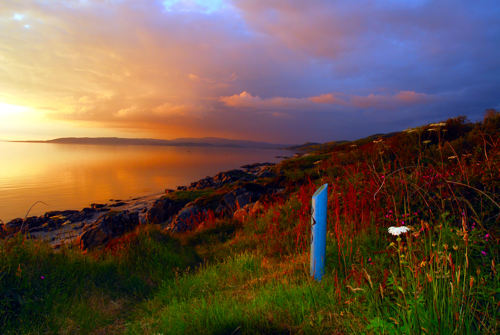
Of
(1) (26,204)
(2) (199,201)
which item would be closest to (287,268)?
(2) (199,201)

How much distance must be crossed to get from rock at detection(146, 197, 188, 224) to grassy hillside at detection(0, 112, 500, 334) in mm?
9296

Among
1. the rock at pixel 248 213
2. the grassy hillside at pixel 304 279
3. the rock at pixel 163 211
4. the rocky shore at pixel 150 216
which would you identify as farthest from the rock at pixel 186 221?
the rock at pixel 163 211

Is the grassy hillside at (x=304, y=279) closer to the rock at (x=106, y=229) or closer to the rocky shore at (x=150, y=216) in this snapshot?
the rocky shore at (x=150, y=216)

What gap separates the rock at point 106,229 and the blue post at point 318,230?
301 inches

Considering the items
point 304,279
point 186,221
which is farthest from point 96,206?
point 304,279

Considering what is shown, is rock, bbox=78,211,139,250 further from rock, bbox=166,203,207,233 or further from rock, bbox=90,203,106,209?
rock, bbox=90,203,106,209

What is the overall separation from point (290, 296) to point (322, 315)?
0.50 m

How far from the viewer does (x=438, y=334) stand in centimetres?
204

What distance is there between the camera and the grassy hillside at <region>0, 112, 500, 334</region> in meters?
2.32

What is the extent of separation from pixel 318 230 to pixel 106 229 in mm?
8287

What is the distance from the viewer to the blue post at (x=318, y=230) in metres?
3.59

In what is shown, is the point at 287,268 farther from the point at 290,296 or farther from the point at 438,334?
the point at 438,334

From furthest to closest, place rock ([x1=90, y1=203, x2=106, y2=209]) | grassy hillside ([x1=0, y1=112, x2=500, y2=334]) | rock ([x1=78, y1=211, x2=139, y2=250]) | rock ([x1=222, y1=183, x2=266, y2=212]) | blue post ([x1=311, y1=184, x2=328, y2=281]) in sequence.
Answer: rock ([x1=90, y1=203, x2=106, y2=209])
rock ([x1=222, y1=183, x2=266, y2=212])
rock ([x1=78, y1=211, x2=139, y2=250])
blue post ([x1=311, y1=184, x2=328, y2=281])
grassy hillside ([x1=0, y1=112, x2=500, y2=334])

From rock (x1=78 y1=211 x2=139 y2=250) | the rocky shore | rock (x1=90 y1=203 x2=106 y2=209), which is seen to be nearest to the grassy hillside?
the rocky shore
